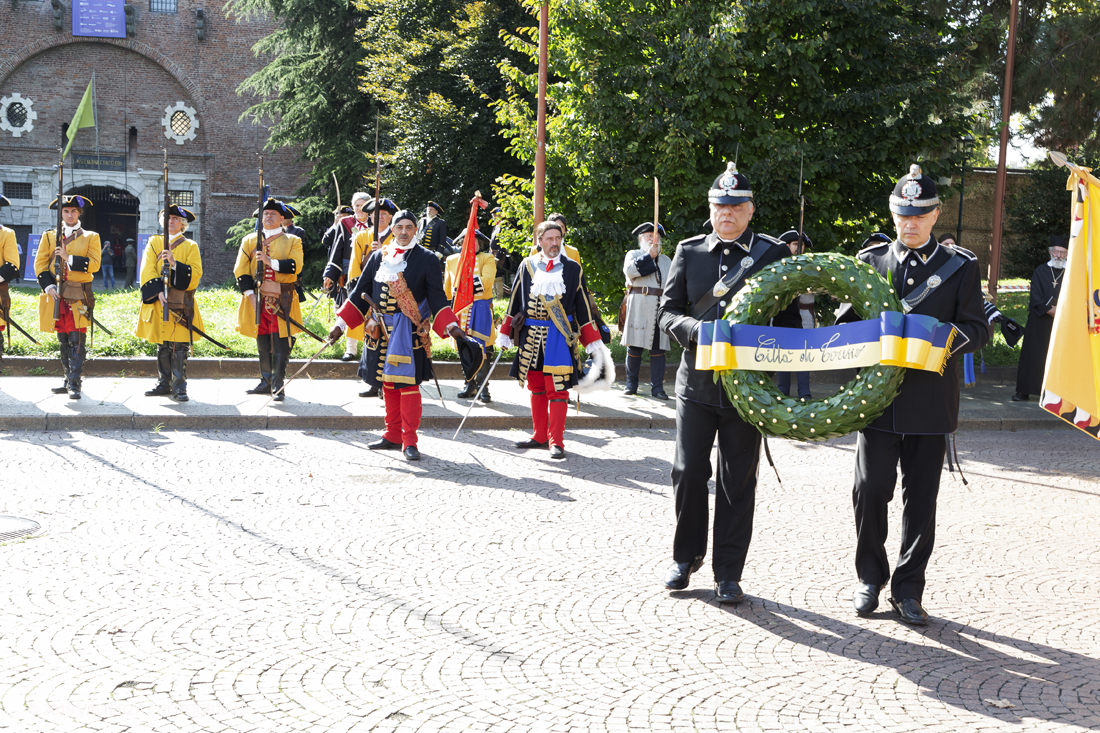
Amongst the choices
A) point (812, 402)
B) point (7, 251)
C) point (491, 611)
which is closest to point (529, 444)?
point (491, 611)

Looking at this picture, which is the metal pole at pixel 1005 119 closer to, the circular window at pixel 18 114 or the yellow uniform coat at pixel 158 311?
the yellow uniform coat at pixel 158 311

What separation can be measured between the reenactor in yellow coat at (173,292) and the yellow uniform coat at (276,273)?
516 mm

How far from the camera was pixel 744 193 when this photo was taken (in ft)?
16.7

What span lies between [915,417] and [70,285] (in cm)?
916

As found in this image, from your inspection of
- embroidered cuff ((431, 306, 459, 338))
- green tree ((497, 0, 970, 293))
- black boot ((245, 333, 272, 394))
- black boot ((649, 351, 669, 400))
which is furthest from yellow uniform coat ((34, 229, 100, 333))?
black boot ((649, 351, 669, 400))

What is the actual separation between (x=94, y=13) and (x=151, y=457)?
32104 mm

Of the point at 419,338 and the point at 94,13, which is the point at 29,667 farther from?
the point at 94,13

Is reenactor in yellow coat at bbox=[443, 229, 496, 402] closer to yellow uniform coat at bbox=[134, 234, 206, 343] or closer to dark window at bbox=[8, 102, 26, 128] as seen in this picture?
yellow uniform coat at bbox=[134, 234, 206, 343]

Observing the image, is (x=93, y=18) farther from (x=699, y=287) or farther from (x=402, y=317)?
(x=699, y=287)

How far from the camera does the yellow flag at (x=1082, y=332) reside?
201 inches

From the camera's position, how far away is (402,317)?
8672 millimetres

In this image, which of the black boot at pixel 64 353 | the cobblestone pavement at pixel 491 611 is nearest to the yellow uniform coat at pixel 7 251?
the black boot at pixel 64 353

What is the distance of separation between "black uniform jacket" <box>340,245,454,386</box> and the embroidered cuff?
0.15 feet

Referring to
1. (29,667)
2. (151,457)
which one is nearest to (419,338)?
(151,457)
